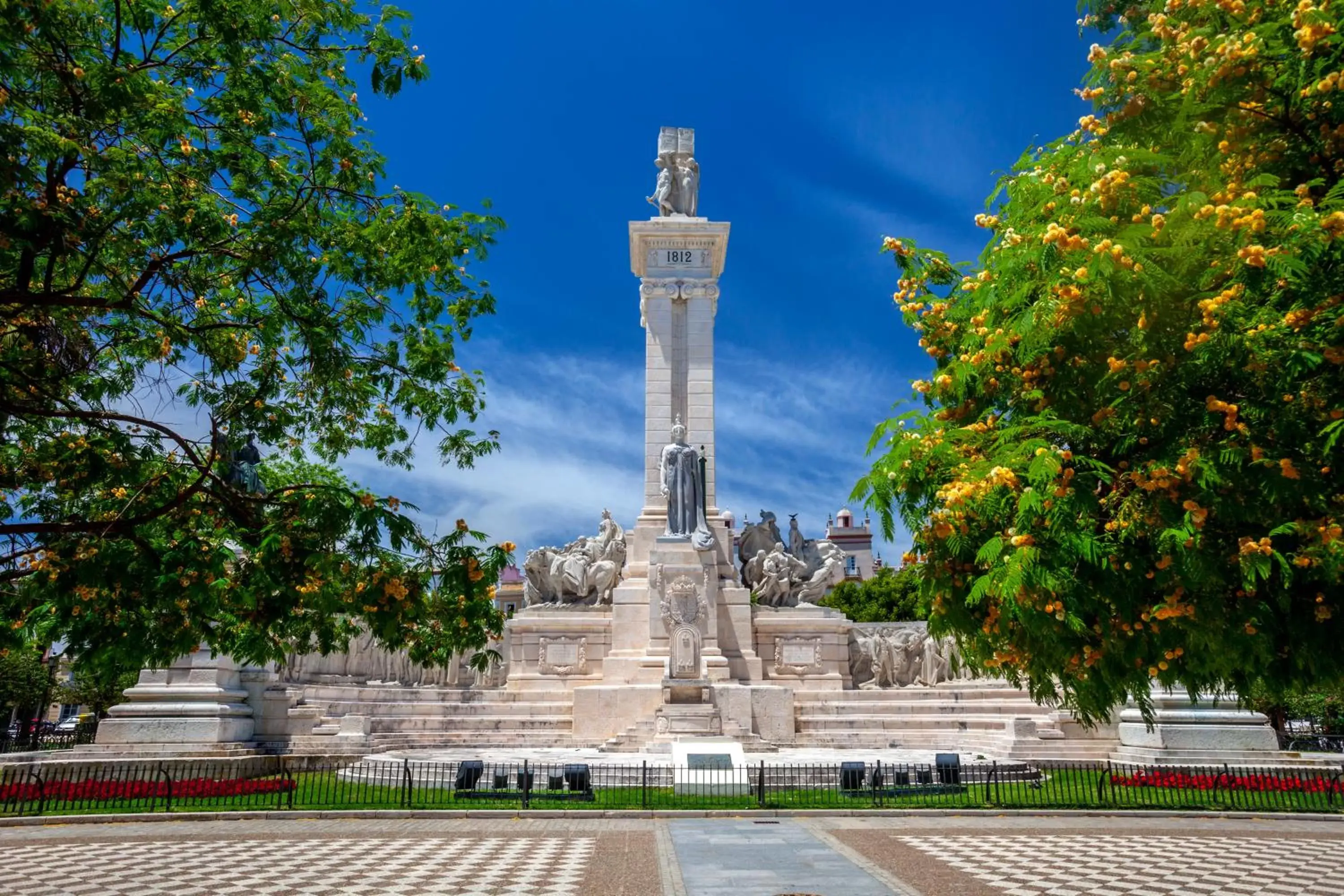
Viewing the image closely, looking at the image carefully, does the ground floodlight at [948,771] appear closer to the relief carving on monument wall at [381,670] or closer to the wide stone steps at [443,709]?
the wide stone steps at [443,709]

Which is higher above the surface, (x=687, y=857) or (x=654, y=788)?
(x=654, y=788)

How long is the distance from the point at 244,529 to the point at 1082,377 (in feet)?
21.9

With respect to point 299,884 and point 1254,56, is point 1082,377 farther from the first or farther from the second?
point 299,884

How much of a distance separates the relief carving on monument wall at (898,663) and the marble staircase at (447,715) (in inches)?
354

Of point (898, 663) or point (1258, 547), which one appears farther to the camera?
point (898, 663)

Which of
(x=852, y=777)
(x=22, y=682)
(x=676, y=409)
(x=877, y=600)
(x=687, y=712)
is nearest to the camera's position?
(x=852, y=777)

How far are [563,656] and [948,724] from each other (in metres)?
11.2

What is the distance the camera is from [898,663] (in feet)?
96.7

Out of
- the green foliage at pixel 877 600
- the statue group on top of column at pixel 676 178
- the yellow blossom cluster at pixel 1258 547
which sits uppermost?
the statue group on top of column at pixel 676 178

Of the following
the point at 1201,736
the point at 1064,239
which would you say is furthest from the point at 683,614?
the point at 1064,239

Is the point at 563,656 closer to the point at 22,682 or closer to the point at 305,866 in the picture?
the point at 305,866

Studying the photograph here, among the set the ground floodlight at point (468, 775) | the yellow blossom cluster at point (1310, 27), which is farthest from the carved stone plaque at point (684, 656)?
the yellow blossom cluster at point (1310, 27)

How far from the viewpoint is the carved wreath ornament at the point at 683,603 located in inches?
1027

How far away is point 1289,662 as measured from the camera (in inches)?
217
